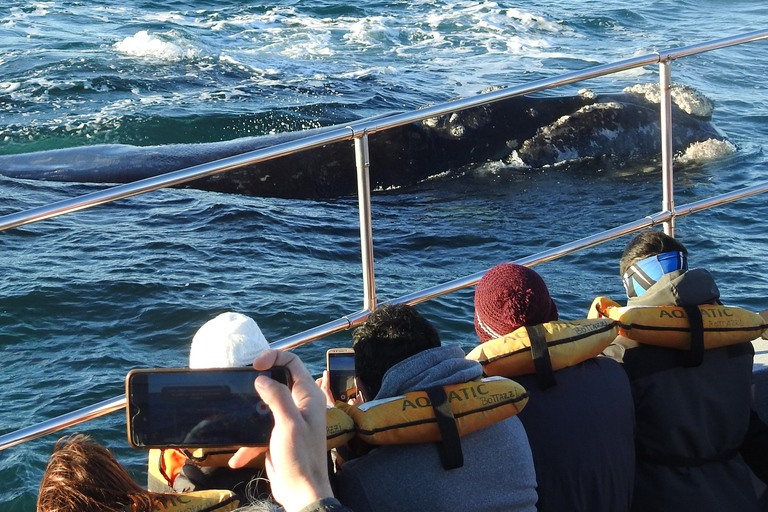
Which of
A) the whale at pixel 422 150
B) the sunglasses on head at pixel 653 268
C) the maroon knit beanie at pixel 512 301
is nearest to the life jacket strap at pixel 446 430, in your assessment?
the maroon knit beanie at pixel 512 301

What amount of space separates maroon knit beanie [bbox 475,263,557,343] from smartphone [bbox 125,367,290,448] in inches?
37.2

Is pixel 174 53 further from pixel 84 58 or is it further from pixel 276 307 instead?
pixel 276 307

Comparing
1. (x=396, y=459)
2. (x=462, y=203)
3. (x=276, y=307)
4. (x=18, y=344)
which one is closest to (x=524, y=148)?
(x=462, y=203)

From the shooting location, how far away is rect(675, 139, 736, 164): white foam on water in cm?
1092

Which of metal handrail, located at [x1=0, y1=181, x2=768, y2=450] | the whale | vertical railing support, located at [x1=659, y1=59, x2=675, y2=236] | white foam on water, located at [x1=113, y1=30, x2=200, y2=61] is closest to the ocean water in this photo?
white foam on water, located at [x1=113, y1=30, x2=200, y2=61]

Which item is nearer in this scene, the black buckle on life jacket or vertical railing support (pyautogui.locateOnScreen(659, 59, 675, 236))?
the black buckle on life jacket

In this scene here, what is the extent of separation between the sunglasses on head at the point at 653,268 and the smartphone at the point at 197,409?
1558mm

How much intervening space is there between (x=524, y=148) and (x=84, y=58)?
374 inches

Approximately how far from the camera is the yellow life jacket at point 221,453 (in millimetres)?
2199

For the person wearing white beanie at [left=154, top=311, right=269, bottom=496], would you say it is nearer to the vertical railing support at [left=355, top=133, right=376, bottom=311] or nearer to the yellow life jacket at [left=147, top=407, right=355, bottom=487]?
the yellow life jacket at [left=147, top=407, right=355, bottom=487]

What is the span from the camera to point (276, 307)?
689 cm

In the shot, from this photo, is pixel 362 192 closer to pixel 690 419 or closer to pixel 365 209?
pixel 365 209

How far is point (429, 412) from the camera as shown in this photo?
7.12 feet

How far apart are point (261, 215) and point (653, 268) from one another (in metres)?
6.36
